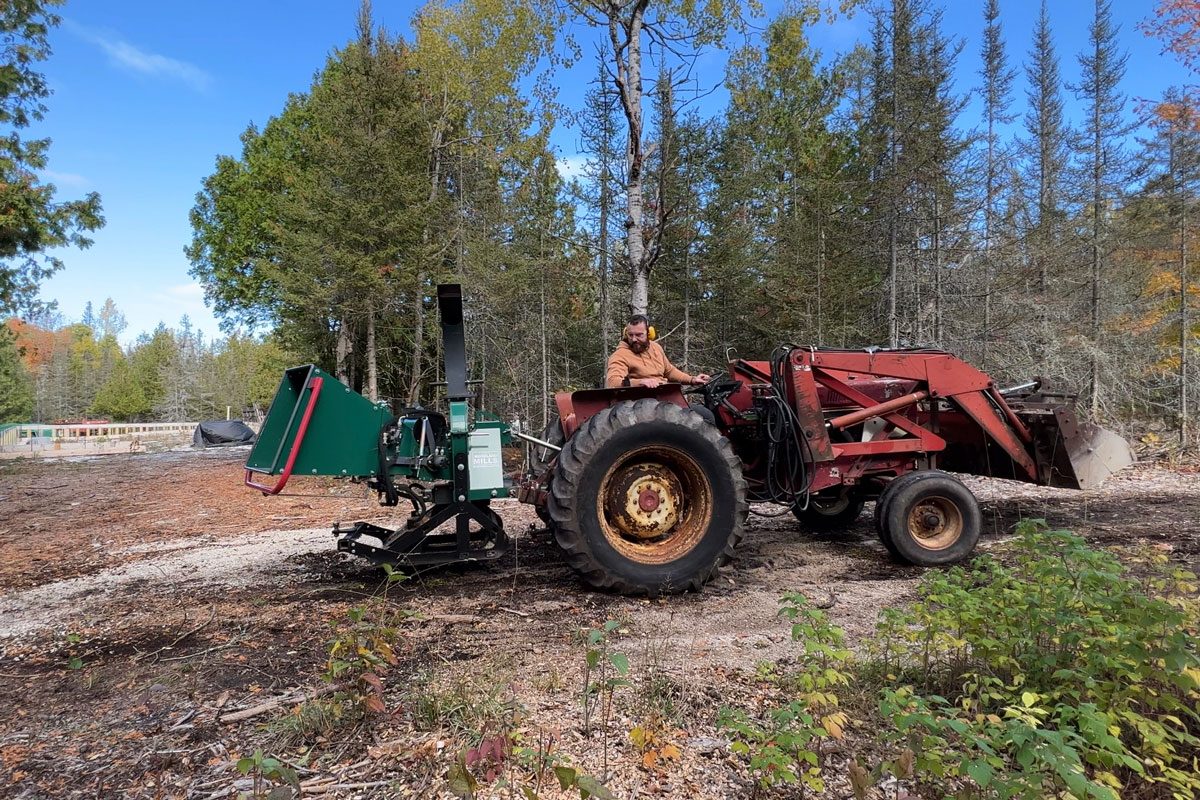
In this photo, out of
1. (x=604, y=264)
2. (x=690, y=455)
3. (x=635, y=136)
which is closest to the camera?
(x=690, y=455)

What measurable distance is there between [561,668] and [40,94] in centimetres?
1955

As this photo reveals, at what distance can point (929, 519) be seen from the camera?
493 cm

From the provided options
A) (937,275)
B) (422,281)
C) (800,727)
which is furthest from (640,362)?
(422,281)

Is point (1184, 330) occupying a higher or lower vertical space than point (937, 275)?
lower

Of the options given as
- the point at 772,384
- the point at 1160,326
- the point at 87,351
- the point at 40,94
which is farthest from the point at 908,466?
the point at 87,351

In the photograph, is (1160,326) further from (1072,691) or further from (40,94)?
(40,94)

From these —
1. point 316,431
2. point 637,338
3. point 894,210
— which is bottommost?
point 316,431

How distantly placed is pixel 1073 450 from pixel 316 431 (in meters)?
6.10

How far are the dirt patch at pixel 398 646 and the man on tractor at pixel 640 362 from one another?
1.62 m

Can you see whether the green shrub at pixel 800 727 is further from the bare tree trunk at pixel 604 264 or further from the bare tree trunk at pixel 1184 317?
the bare tree trunk at pixel 1184 317

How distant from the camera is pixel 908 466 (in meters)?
5.36

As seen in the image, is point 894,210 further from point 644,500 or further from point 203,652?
point 203,652

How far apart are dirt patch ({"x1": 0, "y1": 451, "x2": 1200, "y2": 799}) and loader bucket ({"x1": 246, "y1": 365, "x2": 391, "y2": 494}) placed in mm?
914

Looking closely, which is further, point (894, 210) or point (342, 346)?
point (342, 346)
